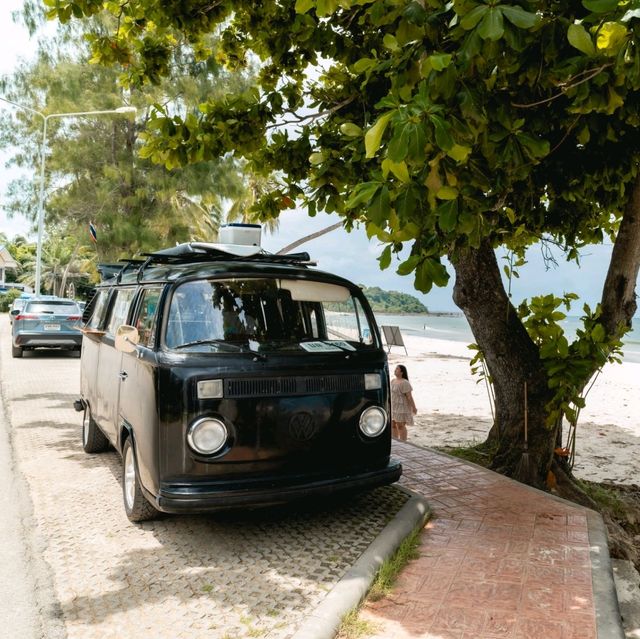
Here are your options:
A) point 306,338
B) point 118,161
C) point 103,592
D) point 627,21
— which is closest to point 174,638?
point 103,592

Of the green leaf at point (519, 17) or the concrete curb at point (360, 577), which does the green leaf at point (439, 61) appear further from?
the concrete curb at point (360, 577)

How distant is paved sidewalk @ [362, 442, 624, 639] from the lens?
11.4 feet

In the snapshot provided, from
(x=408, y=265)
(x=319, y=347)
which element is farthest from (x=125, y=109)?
(x=408, y=265)

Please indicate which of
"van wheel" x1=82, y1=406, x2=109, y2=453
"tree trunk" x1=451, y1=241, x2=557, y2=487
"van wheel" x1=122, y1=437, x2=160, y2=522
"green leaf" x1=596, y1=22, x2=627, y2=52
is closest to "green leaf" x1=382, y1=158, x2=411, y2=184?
"green leaf" x1=596, y1=22, x2=627, y2=52

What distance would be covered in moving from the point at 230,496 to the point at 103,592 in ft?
3.18

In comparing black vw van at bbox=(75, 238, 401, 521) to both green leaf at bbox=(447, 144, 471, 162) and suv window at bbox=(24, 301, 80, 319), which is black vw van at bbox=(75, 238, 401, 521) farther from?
suv window at bbox=(24, 301, 80, 319)

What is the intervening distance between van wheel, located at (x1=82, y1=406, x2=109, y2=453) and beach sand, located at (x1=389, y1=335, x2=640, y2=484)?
4427 millimetres

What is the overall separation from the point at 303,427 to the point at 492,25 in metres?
2.86

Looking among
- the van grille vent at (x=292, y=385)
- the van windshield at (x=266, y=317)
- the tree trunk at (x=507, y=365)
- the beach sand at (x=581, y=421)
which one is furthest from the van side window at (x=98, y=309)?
the beach sand at (x=581, y=421)

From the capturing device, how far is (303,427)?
4430mm

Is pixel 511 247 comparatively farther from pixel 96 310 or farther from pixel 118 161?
pixel 118 161

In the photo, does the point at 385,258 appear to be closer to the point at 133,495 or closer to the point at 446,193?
the point at 446,193

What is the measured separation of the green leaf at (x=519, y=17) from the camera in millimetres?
2803

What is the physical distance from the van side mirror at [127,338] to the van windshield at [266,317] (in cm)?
41
